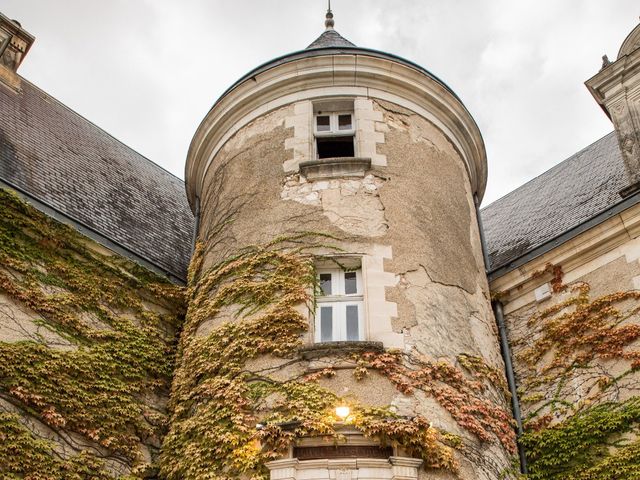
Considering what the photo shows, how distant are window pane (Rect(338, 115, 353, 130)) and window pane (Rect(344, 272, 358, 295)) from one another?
2.99m

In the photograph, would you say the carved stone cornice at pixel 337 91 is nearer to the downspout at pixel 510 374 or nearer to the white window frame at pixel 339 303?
the downspout at pixel 510 374

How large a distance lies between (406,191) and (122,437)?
5.26m

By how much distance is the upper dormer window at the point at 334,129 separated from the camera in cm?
1130

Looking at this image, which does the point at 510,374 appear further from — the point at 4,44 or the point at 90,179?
the point at 4,44

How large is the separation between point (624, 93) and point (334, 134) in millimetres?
5681

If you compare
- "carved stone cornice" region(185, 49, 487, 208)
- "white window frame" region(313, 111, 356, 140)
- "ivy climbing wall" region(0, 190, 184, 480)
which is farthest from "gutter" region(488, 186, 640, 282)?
"ivy climbing wall" region(0, 190, 184, 480)

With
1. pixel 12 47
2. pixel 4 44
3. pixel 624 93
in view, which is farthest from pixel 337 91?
pixel 12 47

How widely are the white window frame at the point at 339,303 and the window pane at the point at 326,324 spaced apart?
3 cm

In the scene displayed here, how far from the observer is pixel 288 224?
9.95 meters

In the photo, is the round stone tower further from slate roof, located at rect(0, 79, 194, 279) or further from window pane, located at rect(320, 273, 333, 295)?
slate roof, located at rect(0, 79, 194, 279)

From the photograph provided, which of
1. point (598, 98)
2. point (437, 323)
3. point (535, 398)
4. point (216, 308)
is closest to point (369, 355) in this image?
point (437, 323)

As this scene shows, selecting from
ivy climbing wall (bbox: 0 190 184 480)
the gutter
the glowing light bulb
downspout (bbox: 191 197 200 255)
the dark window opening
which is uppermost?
the dark window opening

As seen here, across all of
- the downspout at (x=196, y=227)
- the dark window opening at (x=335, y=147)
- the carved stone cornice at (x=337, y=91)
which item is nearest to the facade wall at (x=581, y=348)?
the carved stone cornice at (x=337, y=91)

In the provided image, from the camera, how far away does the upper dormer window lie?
11297mm
